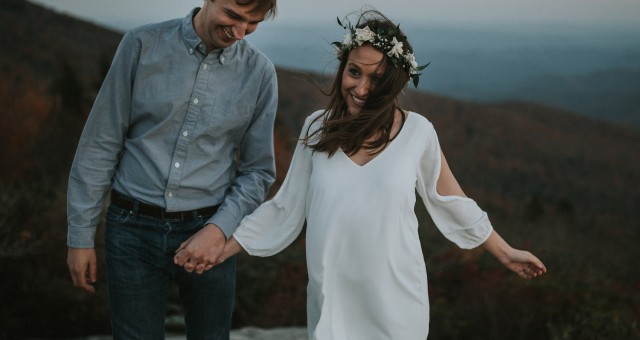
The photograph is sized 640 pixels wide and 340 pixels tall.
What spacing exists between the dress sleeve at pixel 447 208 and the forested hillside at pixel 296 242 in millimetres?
571

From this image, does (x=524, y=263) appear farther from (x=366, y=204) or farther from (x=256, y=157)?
(x=256, y=157)

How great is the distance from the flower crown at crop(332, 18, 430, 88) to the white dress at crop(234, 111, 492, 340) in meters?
0.27

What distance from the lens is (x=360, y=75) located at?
2.56m

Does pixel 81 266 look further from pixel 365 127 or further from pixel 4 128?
pixel 4 128

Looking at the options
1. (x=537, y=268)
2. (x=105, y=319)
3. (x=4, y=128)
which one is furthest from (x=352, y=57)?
(x=4, y=128)

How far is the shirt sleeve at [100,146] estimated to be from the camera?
7.73 feet

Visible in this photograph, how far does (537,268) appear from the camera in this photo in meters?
2.66

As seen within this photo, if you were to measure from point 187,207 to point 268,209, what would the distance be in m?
0.36

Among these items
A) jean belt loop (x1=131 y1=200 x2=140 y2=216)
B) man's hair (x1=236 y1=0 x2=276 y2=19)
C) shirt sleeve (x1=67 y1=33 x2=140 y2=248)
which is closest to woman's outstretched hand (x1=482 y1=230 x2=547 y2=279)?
man's hair (x1=236 y1=0 x2=276 y2=19)

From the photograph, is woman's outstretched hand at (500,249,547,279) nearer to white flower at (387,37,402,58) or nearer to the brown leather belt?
white flower at (387,37,402,58)

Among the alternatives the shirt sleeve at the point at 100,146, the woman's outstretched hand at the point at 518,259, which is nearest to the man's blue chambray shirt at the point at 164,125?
the shirt sleeve at the point at 100,146

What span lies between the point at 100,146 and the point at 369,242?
112cm

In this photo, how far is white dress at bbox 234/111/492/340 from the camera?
2.39 m

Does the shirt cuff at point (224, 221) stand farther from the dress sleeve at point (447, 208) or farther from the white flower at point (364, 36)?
the white flower at point (364, 36)
